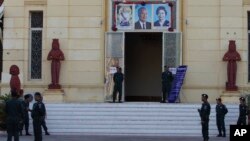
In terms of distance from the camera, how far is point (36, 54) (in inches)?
1186

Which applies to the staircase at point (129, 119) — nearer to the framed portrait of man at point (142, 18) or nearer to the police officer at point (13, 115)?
the framed portrait of man at point (142, 18)

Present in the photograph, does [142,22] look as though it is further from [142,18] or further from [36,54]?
[36,54]

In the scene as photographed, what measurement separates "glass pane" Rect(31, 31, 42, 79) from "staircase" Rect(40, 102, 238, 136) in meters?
4.08

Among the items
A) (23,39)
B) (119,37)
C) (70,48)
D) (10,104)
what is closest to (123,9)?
(119,37)

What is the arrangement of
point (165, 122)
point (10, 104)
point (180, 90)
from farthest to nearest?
point (180, 90) < point (165, 122) < point (10, 104)

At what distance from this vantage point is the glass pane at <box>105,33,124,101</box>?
29.1 m

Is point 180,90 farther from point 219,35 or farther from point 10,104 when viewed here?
point 10,104

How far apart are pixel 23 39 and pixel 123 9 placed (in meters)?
5.41

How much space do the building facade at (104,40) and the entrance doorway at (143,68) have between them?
3583 millimetres

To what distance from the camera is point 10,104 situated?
15297mm

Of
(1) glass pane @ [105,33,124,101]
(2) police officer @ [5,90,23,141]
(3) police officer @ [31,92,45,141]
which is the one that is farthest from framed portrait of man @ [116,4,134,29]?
(2) police officer @ [5,90,23,141]

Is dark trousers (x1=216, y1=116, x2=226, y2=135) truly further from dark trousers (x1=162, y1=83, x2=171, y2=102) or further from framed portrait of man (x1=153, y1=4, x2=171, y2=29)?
framed portrait of man (x1=153, y1=4, x2=171, y2=29)

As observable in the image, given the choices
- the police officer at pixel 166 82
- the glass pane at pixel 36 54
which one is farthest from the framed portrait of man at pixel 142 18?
the glass pane at pixel 36 54

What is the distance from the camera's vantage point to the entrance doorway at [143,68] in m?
33.5
